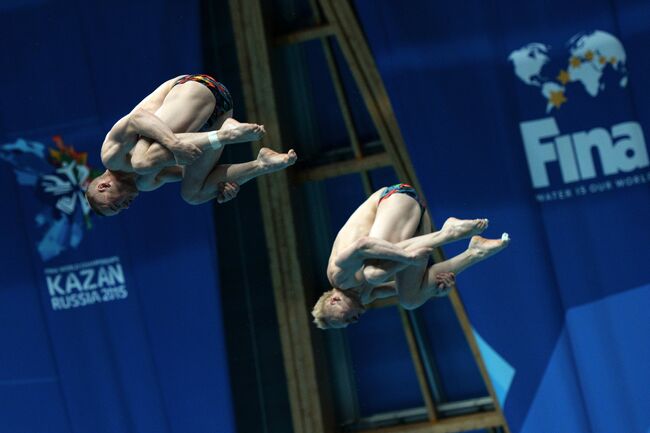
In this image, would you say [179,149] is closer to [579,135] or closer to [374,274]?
[374,274]

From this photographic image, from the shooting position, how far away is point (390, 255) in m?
6.86

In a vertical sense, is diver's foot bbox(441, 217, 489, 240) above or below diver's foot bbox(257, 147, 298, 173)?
below

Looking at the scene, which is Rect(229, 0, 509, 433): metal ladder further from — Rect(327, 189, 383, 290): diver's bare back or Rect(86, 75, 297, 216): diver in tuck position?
Rect(86, 75, 297, 216): diver in tuck position

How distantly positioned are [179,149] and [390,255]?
143 centimetres

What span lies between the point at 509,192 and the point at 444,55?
136 centimetres

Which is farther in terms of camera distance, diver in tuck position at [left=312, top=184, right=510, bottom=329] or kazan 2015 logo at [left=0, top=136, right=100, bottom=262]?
kazan 2015 logo at [left=0, top=136, right=100, bottom=262]

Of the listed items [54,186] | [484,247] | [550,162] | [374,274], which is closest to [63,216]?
[54,186]

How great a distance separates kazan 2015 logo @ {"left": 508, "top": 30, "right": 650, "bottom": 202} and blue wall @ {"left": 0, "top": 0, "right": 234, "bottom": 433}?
311 centimetres

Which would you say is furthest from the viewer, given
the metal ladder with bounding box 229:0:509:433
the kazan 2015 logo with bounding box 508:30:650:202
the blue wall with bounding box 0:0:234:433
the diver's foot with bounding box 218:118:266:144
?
the metal ladder with bounding box 229:0:509:433

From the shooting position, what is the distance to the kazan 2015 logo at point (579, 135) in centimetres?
988

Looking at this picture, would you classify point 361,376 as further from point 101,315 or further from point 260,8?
point 260,8

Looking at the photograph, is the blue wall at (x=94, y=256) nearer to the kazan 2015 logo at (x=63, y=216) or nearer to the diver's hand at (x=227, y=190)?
the kazan 2015 logo at (x=63, y=216)

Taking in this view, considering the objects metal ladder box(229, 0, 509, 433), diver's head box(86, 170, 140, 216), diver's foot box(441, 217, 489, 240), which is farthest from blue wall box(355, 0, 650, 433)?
diver's head box(86, 170, 140, 216)

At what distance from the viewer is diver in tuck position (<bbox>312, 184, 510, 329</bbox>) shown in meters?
6.93
